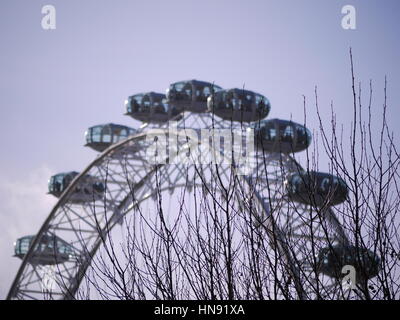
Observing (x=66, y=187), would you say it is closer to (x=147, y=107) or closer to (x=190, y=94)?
(x=147, y=107)

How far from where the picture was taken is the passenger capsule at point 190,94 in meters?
46.1

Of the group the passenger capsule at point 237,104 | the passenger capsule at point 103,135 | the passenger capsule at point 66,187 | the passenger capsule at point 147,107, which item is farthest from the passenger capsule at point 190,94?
the passenger capsule at point 66,187

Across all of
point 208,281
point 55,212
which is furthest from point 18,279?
point 208,281

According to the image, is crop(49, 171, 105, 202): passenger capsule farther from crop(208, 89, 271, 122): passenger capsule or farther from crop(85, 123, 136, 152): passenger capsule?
crop(208, 89, 271, 122): passenger capsule

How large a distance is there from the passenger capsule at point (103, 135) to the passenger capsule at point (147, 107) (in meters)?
5.30

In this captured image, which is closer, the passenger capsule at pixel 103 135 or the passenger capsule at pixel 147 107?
the passenger capsule at pixel 147 107

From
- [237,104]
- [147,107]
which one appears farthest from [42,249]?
[237,104]

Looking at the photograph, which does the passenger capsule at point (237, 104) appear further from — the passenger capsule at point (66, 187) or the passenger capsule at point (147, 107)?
the passenger capsule at point (66, 187)

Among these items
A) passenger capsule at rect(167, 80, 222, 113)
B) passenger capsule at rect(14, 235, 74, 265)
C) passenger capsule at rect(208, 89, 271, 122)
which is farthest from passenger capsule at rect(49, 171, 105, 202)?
passenger capsule at rect(208, 89, 271, 122)

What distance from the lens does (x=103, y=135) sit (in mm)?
55969

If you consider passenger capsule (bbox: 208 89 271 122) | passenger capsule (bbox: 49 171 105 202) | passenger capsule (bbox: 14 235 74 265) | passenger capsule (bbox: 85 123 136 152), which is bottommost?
passenger capsule (bbox: 14 235 74 265)

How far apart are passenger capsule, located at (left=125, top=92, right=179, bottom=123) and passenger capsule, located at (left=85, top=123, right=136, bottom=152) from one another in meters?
5.30

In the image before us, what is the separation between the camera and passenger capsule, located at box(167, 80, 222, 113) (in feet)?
151
